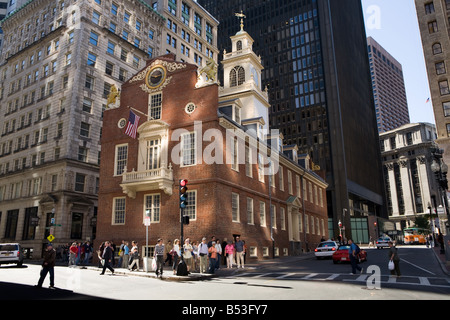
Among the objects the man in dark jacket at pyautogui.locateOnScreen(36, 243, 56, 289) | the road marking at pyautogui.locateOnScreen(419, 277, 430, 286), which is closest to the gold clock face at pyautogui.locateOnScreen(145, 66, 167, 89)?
the man in dark jacket at pyautogui.locateOnScreen(36, 243, 56, 289)

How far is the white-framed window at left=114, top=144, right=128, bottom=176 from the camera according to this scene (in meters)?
29.8

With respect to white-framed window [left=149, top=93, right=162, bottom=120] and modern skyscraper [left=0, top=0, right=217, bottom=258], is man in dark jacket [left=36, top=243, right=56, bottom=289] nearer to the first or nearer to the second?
white-framed window [left=149, top=93, right=162, bottom=120]

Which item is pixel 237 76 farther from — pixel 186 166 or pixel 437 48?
pixel 437 48

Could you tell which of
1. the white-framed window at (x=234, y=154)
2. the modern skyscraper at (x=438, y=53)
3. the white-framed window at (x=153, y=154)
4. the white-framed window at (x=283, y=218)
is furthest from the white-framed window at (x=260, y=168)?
the modern skyscraper at (x=438, y=53)

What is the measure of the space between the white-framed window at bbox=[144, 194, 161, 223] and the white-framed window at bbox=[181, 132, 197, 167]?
362 centimetres

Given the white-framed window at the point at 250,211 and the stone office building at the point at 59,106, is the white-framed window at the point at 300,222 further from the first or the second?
the stone office building at the point at 59,106

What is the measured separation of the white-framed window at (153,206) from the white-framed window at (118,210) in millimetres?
→ 2555

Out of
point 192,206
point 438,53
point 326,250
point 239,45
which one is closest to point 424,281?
point 192,206

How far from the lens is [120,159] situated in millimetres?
30109

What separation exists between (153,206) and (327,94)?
70890 millimetres

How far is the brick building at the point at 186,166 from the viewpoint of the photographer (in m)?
25.9

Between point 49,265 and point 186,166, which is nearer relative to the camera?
point 49,265

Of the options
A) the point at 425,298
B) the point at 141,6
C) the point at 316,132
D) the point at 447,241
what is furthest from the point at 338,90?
the point at 425,298
